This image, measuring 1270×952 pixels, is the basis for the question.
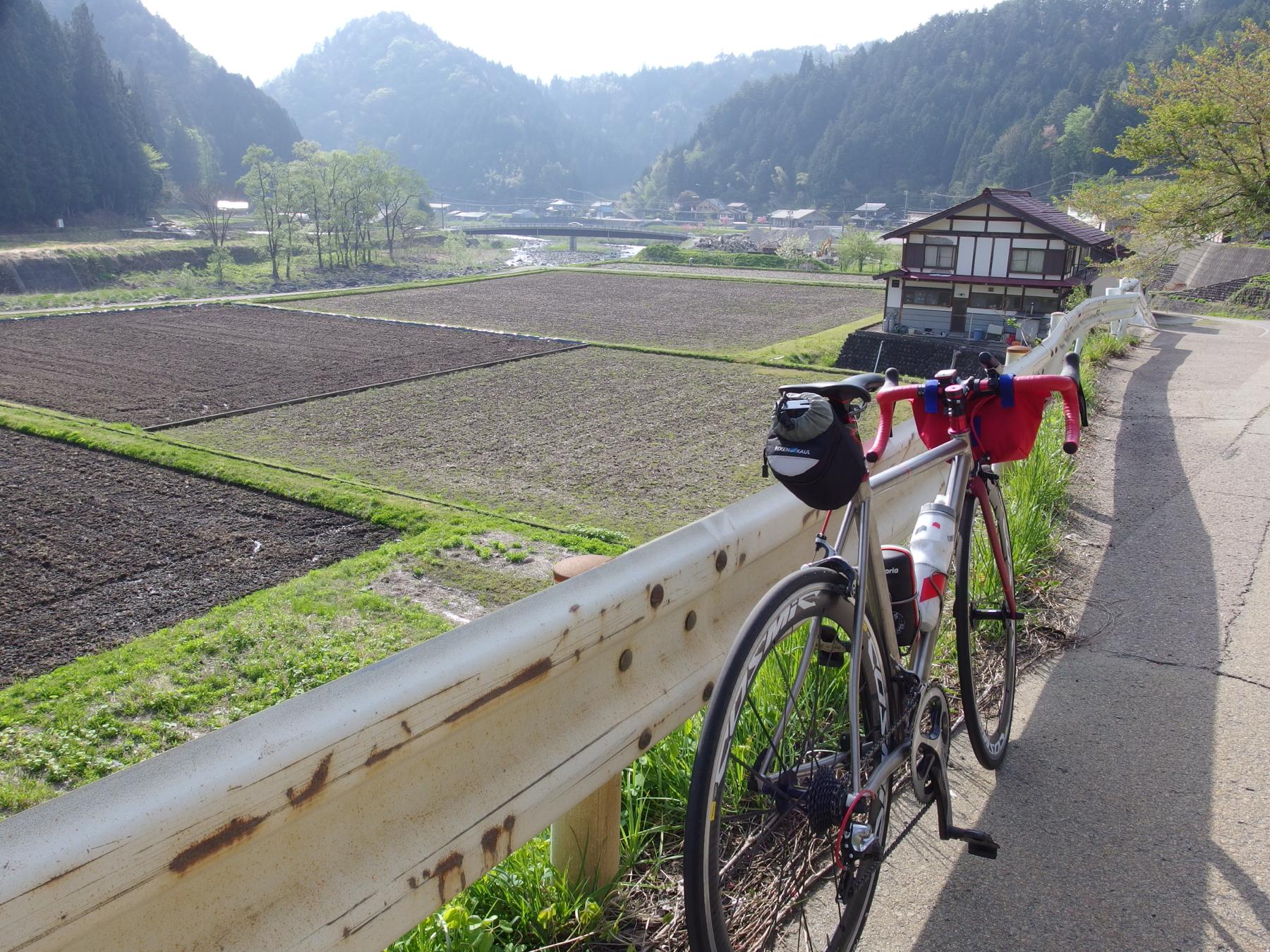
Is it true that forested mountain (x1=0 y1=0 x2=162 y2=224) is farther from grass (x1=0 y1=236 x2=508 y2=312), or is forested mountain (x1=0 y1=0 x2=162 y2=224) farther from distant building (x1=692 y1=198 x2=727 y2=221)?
distant building (x1=692 y1=198 x2=727 y2=221)

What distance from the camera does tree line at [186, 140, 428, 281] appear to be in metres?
59.0

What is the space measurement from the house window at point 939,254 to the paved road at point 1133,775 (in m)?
27.3

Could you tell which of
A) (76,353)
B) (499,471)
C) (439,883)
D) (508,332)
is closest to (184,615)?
(499,471)

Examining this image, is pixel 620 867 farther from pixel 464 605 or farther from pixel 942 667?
pixel 464 605

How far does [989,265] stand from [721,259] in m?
34.1

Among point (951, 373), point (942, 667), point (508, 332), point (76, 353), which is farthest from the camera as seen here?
point (508, 332)

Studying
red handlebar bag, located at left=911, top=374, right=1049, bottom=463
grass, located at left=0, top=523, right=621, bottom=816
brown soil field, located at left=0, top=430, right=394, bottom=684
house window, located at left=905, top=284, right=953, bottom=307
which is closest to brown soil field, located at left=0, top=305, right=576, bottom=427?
brown soil field, located at left=0, top=430, right=394, bottom=684

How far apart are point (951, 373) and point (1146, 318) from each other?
11.8m

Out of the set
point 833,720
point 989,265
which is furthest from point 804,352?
point 833,720

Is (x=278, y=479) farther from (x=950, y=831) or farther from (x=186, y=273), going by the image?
(x=186, y=273)

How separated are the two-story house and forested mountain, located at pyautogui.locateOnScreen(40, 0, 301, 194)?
3765 inches

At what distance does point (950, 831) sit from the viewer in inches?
83.0

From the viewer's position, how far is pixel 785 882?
1.97 meters

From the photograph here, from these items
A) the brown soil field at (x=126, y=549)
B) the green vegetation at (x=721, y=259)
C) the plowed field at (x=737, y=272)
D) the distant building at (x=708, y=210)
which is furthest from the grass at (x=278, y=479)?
the distant building at (x=708, y=210)
